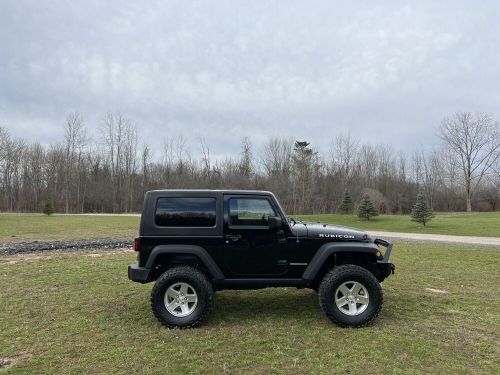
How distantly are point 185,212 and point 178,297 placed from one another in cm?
116

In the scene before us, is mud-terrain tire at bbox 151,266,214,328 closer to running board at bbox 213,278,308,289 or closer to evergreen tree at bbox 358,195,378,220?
running board at bbox 213,278,308,289

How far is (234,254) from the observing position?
5.46 meters

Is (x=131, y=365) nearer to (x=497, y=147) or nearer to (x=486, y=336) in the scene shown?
(x=486, y=336)

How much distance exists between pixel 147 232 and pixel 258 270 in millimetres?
1624

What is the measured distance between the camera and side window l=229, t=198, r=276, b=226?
553 cm

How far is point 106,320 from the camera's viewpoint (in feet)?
18.6

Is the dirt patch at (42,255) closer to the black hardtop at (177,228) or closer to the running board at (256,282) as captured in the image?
the black hardtop at (177,228)

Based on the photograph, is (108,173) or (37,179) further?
(108,173)

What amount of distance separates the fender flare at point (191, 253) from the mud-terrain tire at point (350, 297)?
4.81ft

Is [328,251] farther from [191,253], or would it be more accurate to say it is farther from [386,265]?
[191,253]

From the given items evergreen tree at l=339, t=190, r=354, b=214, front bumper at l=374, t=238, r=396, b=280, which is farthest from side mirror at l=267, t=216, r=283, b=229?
evergreen tree at l=339, t=190, r=354, b=214

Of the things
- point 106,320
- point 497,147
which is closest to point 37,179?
point 106,320

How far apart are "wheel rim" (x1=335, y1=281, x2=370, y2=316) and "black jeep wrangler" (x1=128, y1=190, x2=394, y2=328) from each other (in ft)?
0.04

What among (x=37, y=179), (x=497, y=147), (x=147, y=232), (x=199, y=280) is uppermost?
(x=497, y=147)
